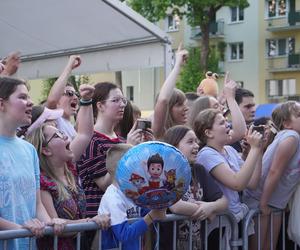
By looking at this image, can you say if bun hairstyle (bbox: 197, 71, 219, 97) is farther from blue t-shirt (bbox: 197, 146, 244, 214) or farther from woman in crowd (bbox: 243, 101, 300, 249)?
blue t-shirt (bbox: 197, 146, 244, 214)

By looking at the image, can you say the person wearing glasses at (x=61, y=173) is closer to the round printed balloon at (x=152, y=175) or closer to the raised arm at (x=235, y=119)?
the round printed balloon at (x=152, y=175)

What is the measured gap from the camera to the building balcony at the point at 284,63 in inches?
1460

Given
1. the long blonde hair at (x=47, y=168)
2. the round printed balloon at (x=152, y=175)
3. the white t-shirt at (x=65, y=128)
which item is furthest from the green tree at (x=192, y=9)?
the round printed balloon at (x=152, y=175)

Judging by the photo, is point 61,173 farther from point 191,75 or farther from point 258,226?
point 191,75

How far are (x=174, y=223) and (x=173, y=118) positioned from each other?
1.22 meters

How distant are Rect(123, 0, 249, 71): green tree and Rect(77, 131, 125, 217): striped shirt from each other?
29848mm

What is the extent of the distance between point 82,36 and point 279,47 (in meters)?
32.8

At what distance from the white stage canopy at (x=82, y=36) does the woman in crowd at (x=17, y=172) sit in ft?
11.4

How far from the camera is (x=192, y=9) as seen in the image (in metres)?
35.1

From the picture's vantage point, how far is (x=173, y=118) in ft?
14.9

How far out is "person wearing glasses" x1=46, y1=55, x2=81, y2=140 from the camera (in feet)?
14.4

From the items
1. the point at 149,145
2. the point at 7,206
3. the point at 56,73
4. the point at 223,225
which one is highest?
the point at 56,73

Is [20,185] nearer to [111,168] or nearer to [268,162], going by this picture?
[111,168]

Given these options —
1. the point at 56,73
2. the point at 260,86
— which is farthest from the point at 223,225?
the point at 260,86
